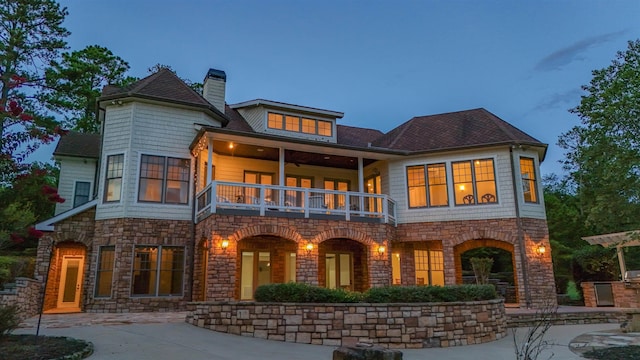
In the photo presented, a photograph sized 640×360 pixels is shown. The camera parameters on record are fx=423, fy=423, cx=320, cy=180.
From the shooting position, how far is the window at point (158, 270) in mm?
13838

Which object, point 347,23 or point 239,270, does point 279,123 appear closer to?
point 239,270

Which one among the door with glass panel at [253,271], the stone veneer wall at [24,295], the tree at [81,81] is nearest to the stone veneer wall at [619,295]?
the door with glass panel at [253,271]

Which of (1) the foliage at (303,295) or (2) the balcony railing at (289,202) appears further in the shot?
(2) the balcony railing at (289,202)

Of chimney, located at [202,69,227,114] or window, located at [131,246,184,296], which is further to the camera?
chimney, located at [202,69,227,114]

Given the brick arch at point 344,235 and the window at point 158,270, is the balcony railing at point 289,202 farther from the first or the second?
the window at point 158,270

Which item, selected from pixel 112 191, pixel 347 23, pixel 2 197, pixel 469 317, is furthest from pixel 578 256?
pixel 347 23

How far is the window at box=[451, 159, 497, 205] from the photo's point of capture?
634 inches

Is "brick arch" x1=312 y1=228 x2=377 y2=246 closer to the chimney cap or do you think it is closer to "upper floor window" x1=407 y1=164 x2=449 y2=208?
"upper floor window" x1=407 y1=164 x2=449 y2=208

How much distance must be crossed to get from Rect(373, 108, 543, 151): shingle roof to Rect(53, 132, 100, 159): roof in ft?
41.4

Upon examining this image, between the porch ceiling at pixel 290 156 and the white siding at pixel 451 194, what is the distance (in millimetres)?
1698

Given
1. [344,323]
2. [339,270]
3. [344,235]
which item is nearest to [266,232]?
[344,235]

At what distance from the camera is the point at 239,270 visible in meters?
15.2

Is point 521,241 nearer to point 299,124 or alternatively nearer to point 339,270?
point 339,270

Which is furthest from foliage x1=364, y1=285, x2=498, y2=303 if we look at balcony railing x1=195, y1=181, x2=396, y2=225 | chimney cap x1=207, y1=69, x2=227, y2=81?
chimney cap x1=207, y1=69, x2=227, y2=81
